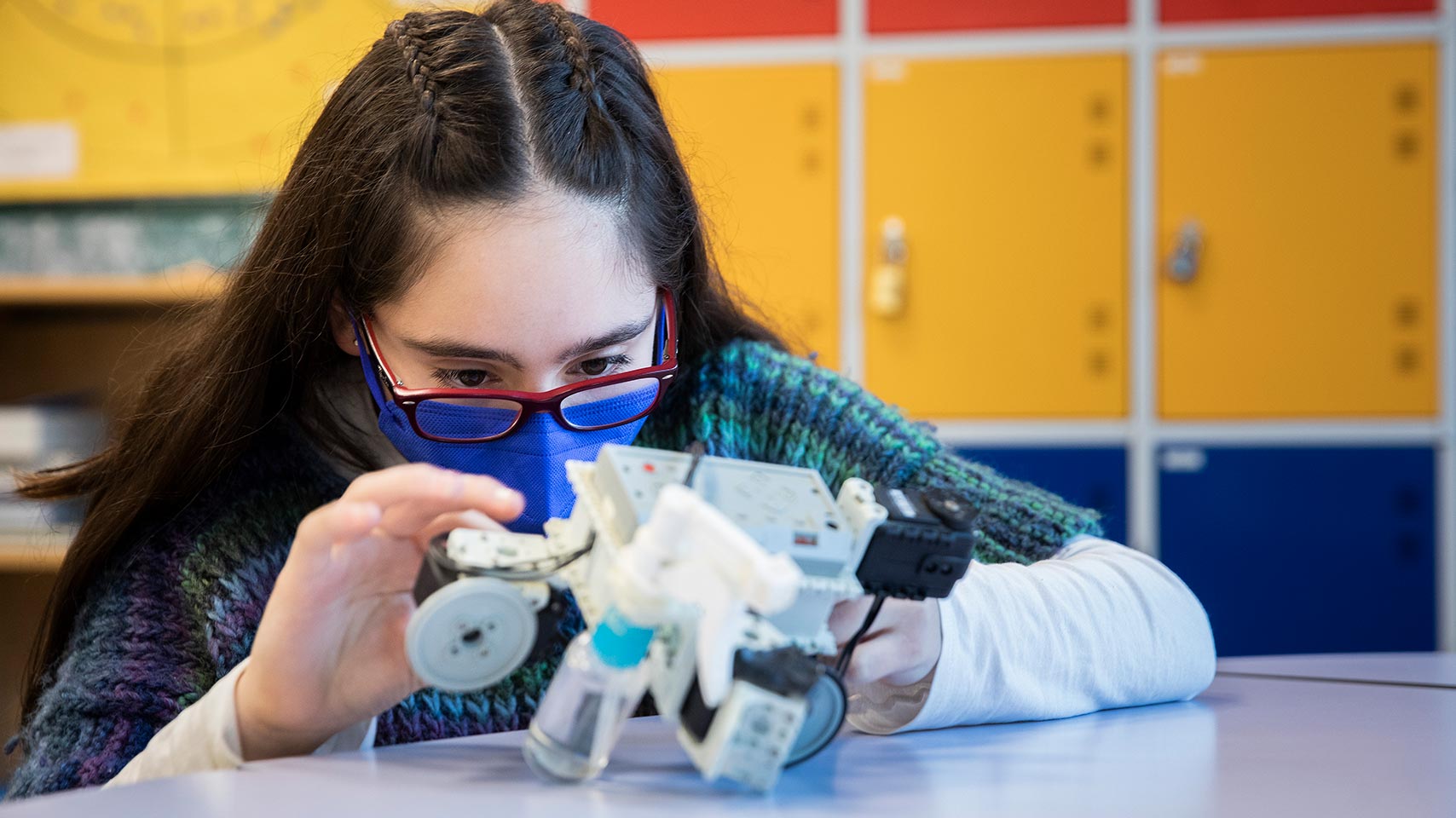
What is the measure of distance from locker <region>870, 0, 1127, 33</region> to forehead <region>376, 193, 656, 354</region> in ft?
4.52

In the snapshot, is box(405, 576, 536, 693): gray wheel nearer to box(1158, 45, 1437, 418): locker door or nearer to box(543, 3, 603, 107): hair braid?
box(543, 3, 603, 107): hair braid

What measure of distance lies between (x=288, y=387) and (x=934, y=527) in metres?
0.60

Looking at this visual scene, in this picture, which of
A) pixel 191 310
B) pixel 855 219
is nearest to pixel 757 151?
pixel 855 219

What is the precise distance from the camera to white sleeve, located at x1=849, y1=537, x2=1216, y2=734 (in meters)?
0.72

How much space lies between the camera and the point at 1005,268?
2.13 metres

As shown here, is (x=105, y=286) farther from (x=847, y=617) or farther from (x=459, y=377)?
(x=847, y=617)

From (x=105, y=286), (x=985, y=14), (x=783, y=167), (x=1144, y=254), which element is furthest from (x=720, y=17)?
(x=105, y=286)

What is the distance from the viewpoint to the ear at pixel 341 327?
97 cm

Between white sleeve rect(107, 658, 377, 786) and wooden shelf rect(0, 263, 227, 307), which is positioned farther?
wooden shelf rect(0, 263, 227, 307)

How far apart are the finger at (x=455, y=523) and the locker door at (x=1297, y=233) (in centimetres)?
168

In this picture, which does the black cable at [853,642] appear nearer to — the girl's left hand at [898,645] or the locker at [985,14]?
the girl's left hand at [898,645]

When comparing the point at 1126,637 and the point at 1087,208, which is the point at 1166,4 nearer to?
the point at 1087,208

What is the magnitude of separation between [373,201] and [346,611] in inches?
14.4

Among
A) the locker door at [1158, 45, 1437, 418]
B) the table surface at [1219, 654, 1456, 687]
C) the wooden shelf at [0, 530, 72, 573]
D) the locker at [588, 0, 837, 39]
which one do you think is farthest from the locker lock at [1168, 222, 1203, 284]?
the wooden shelf at [0, 530, 72, 573]
